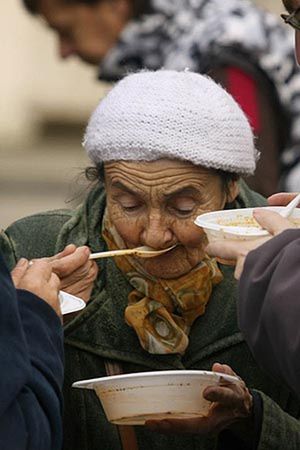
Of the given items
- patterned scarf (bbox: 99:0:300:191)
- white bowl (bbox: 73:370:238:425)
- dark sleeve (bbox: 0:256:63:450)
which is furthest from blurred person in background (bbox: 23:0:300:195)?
dark sleeve (bbox: 0:256:63:450)

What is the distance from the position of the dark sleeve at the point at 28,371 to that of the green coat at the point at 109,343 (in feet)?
3.21

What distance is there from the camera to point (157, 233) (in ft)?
13.5

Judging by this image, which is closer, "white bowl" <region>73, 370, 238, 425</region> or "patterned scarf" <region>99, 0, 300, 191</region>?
"white bowl" <region>73, 370, 238, 425</region>

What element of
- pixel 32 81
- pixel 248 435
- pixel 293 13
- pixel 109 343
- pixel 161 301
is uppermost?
pixel 293 13

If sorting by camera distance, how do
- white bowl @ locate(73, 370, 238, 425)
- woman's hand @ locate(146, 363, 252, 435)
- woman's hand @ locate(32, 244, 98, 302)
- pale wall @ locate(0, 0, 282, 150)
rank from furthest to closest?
pale wall @ locate(0, 0, 282, 150), woman's hand @ locate(32, 244, 98, 302), woman's hand @ locate(146, 363, 252, 435), white bowl @ locate(73, 370, 238, 425)

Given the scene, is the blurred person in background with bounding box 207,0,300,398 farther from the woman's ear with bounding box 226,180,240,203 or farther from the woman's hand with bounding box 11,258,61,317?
the woman's ear with bounding box 226,180,240,203

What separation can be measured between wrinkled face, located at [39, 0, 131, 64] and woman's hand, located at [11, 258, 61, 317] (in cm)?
438

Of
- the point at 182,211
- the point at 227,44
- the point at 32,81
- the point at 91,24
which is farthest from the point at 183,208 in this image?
the point at 32,81

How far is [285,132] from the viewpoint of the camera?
675 cm

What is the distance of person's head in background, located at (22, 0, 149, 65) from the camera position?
7.68 metres

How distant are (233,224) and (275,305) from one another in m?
0.63

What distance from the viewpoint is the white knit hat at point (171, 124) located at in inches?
162

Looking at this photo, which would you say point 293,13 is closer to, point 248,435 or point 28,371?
point 28,371

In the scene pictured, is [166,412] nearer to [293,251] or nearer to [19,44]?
[293,251]
